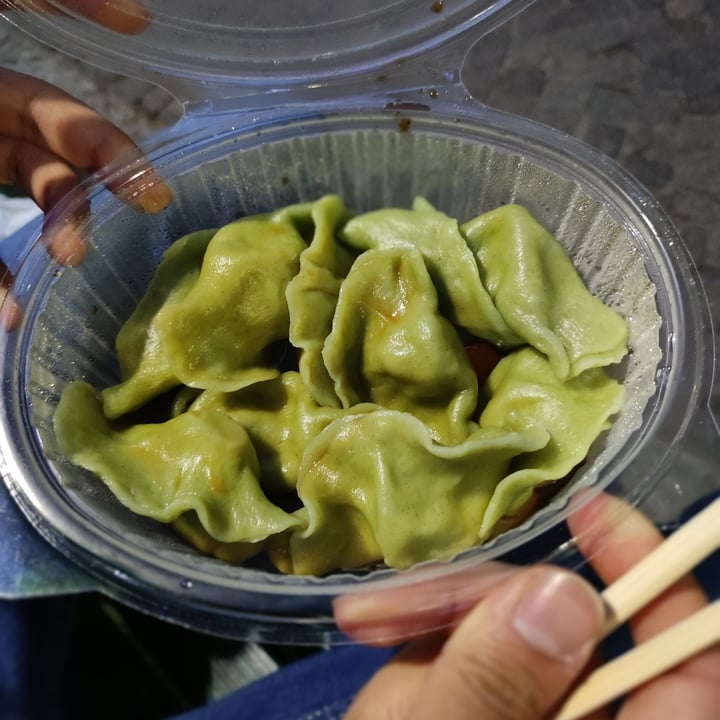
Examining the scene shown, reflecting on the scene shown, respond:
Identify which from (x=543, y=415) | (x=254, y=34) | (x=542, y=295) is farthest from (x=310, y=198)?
(x=543, y=415)

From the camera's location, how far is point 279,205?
1.61m

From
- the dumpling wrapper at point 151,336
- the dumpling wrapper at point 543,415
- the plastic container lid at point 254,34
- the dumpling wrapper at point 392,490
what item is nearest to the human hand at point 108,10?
the plastic container lid at point 254,34

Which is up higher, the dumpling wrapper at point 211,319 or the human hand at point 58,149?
the human hand at point 58,149

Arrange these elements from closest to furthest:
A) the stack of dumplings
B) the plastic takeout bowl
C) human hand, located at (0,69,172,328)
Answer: the plastic takeout bowl < the stack of dumplings < human hand, located at (0,69,172,328)

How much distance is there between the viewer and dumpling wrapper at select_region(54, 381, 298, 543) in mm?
1182

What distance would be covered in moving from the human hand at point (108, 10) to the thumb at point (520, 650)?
119 centimetres

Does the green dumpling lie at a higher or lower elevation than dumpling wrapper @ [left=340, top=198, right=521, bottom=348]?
lower

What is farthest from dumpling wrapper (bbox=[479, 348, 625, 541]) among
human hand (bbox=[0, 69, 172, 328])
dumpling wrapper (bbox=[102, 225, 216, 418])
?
human hand (bbox=[0, 69, 172, 328])

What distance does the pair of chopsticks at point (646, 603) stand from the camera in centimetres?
93

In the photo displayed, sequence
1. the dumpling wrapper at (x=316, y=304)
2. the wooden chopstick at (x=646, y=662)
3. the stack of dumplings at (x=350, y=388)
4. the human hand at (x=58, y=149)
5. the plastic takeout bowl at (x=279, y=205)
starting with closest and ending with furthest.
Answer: the wooden chopstick at (x=646, y=662), the plastic takeout bowl at (x=279, y=205), the stack of dumplings at (x=350, y=388), the dumpling wrapper at (x=316, y=304), the human hand at (x=58, y=149)

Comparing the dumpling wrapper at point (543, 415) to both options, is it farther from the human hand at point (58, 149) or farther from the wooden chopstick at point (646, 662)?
the human hand at point (58, 149)

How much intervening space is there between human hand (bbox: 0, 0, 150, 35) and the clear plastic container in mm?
26

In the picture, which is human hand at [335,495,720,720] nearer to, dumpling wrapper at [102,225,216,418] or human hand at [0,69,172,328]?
dumpling wrapper at [102,225,216,418]

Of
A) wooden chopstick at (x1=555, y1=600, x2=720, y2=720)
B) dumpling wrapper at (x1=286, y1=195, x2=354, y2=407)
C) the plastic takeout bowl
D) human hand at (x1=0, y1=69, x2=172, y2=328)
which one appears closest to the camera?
wooden chopstick at (x1=555, y1=600, x2=720, y2=720)
